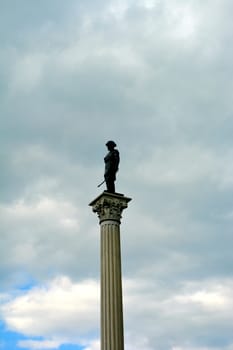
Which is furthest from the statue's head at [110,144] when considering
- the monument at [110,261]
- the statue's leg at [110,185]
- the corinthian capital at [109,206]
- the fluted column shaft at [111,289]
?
A: the fluted column shaft at [111,289]

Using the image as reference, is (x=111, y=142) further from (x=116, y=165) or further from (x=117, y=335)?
(x=117, y=335)

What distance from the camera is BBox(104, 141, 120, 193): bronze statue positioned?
29.3 metres

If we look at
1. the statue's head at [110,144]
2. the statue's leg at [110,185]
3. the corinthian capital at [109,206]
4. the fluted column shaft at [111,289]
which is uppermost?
the statue's head at [110,144]

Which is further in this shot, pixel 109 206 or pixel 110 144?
pixel 110 144

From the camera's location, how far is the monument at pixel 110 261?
83.9 ft

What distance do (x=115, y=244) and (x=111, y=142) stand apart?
573 cm

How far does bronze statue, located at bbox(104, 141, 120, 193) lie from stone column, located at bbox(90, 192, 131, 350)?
922 mm

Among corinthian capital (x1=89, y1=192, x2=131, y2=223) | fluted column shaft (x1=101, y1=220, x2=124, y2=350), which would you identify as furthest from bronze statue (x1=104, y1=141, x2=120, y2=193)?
fluted column shaft (x1=101, y1=220, x2=124, y2=350)

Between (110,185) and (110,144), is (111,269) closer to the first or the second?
(110,185)

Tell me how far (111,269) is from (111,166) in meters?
5.49

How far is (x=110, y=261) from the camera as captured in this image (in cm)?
2684

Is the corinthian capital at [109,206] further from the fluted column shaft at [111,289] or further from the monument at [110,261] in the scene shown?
the fluted column shaft at [111,289]

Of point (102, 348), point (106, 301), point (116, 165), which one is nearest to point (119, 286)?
point (106, 301)

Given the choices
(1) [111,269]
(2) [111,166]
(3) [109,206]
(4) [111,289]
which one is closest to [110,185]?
(2) [111,166]
